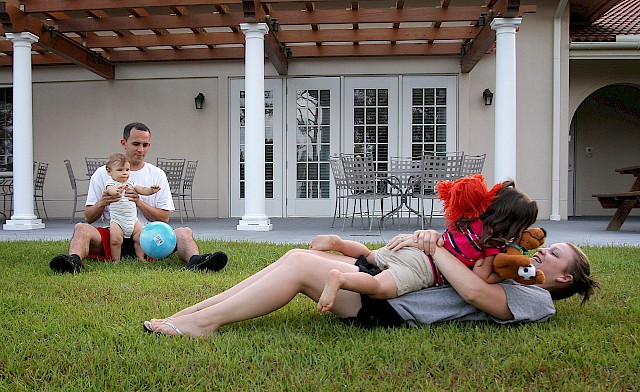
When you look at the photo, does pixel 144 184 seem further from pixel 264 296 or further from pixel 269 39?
pixel 269 39

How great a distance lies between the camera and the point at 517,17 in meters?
7.20

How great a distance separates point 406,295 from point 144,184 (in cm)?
247

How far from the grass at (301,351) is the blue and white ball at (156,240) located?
0.92 metres

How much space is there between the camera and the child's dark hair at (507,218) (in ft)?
7.16

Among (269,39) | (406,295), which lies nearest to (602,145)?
(269,39)

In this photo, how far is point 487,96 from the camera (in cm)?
951

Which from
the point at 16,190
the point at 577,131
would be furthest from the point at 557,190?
the point at 16,190

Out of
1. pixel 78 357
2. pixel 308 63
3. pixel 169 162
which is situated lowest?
pixel 78 357

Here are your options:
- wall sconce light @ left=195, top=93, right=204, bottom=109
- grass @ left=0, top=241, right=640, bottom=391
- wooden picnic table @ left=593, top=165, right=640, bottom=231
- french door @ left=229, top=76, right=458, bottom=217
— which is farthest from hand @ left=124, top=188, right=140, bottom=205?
wall sconce light @ left=195, top=93, right=204, bottom=109

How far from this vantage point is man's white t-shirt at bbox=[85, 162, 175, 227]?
13.5 feet

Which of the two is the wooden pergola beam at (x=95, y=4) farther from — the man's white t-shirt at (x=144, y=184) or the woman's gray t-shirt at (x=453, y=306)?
the woman's gray t-shirt at (x=453, y=306)

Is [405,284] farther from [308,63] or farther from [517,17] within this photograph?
[308,63]

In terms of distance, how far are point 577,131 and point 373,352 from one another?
11.1 metres

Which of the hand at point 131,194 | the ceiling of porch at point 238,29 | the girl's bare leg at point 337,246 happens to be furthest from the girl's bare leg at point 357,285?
the ceiling of porch at point 238,29
